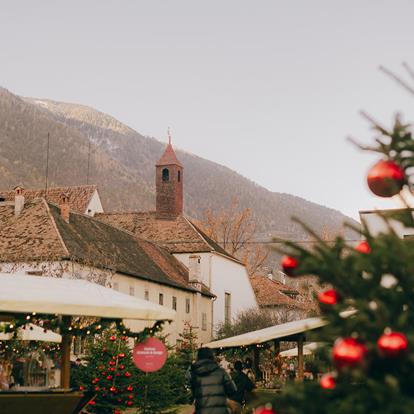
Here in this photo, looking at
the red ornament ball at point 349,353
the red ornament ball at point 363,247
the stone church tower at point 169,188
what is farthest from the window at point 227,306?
the red ornament ball at point 349,353

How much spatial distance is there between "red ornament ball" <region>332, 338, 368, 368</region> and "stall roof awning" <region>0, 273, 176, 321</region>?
22.4 ft

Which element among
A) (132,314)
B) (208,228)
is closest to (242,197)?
(208,228)

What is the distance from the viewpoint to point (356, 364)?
3855mm

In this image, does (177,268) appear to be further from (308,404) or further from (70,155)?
(70,155)

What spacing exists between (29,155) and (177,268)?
91.8 metres

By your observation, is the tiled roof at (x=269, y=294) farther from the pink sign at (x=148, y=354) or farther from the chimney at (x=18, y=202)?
the pink sign at (x=148, y=354)

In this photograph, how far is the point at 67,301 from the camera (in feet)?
34.7

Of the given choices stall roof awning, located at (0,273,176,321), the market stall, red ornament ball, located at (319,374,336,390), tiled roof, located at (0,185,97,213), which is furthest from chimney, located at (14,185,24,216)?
red ornament ball, located at (319,374,336,390)

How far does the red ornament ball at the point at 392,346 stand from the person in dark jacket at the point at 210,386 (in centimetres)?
725

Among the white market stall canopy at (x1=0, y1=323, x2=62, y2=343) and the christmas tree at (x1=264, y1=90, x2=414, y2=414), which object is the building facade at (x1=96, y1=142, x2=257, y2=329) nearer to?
the white market stall canopy at (x1=0, y1=323, x2=62, y2=343)

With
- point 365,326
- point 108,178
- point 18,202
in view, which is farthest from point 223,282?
point 108,178

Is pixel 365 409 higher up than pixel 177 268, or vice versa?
pixel 177 268

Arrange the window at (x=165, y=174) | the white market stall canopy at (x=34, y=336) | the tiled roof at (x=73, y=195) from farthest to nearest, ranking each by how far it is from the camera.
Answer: the window at (x=165, y=174)
the tiled roof at (x=73, y=195)
the white market stall canopy at (x=34, y=336)

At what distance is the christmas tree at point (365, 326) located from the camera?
3867 millimetres
